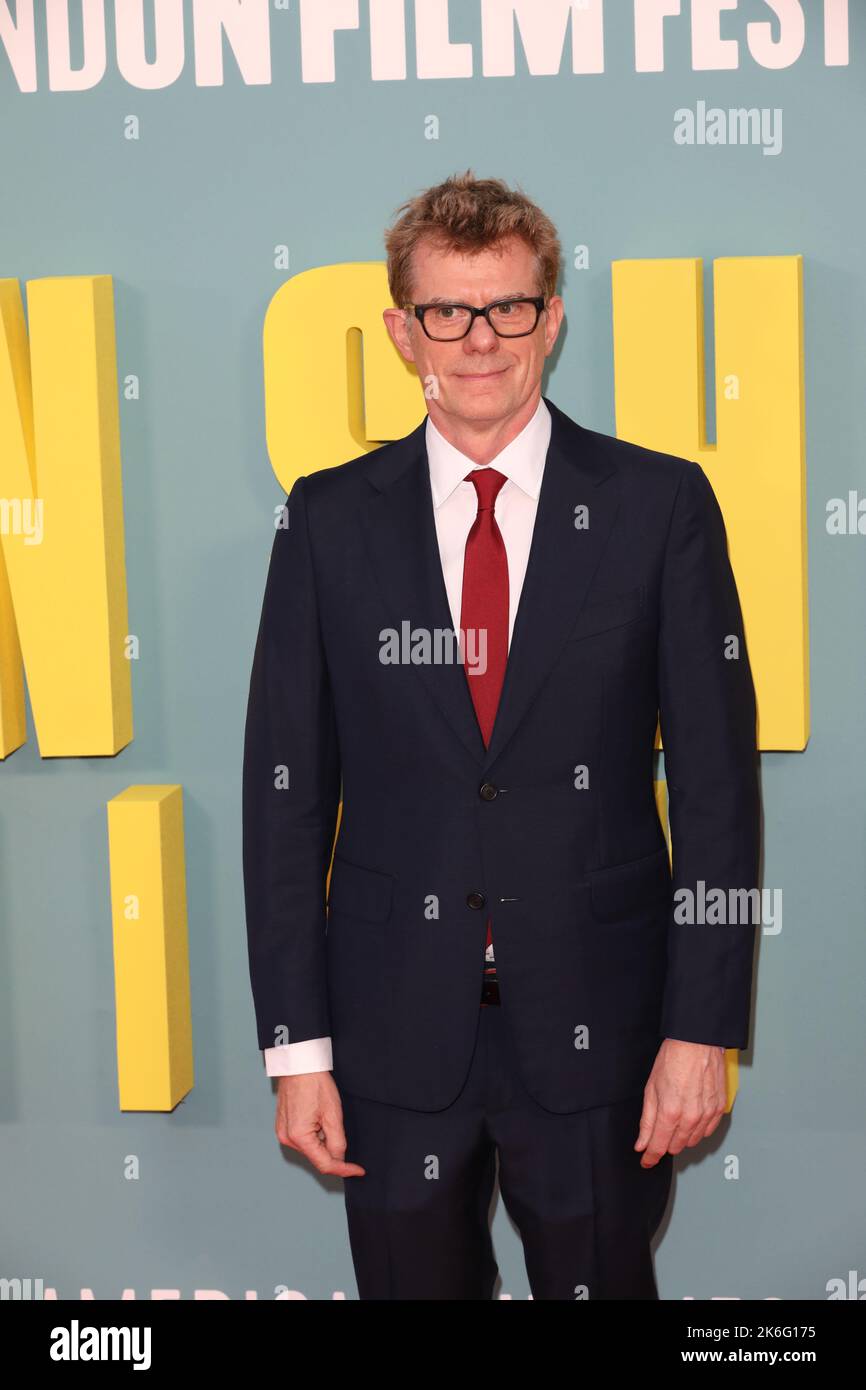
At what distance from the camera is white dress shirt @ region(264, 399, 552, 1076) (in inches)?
94.7

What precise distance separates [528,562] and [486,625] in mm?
112

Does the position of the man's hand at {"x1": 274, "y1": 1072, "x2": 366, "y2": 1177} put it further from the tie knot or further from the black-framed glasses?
the black-framed glasses

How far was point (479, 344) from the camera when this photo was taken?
233 centimetres

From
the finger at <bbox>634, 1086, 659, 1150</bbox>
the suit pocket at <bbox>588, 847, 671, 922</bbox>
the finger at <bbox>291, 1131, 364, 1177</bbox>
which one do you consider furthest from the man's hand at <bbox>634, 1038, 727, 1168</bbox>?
the finger at <bbox>291, 1131, 364, 1177</bbox>

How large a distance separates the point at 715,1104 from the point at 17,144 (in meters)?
2.13

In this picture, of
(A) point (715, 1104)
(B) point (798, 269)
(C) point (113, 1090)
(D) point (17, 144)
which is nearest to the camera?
(A) point (715, 1104)

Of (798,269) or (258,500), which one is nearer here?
(798,269)

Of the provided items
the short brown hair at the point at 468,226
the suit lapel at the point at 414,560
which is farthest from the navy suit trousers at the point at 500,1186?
the short brown hair at the point at 468,226

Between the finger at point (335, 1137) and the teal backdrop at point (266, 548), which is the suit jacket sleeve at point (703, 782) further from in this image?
the teal backdrop at point (266, 548)

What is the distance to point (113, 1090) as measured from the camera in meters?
3.21

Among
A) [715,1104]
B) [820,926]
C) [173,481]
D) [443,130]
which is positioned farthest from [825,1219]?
[443,130]

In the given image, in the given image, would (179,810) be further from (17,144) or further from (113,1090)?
(17,144)

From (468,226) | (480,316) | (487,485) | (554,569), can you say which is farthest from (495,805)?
(468,226)

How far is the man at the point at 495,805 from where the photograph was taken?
2.33 meters
